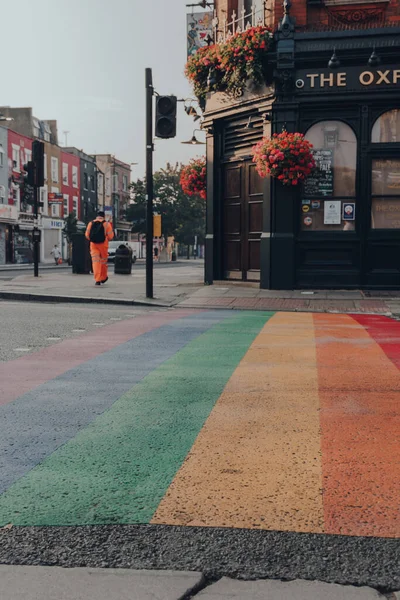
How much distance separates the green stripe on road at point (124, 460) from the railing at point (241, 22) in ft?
41.2

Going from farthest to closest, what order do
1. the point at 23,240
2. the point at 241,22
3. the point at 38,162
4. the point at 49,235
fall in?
the point at 49,235 → the point at 23,240 → the point at 38,162 → the point at 241,22

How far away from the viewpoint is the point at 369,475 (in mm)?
3346

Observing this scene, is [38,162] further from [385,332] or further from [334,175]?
[385,332]

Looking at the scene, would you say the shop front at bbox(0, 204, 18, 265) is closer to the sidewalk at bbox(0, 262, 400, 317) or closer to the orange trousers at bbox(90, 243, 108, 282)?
the orange trousers at bbox(90, 243, 108, 282)

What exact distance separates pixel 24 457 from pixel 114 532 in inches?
42.8

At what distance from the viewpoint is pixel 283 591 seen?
7.40 feet

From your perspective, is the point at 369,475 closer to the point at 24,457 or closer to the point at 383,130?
the point at 24,457

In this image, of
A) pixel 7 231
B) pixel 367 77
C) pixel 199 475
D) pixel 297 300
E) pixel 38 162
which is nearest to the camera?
pixel 199 475

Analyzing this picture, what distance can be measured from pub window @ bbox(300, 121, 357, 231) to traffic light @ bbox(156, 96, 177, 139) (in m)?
3.88

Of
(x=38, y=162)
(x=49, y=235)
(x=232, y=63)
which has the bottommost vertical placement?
(x=49, y=235)

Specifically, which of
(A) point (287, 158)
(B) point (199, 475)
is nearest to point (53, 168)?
(A) point (287, 158)

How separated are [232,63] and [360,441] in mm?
13557

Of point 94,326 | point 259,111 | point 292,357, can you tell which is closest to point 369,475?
point 292,357

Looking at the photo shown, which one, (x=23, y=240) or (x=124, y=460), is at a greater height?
(x=23, y=240)
